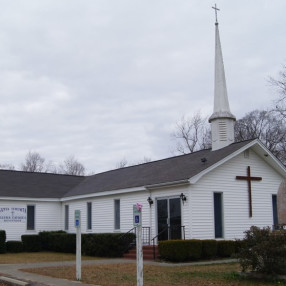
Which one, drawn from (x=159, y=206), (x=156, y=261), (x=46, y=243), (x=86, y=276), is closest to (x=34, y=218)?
(x=46, y=243)

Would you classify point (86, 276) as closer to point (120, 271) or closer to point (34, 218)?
point (120, 271)

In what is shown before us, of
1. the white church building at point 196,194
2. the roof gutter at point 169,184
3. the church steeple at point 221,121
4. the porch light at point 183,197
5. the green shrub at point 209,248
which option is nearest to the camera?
the green shrub at point 209,248

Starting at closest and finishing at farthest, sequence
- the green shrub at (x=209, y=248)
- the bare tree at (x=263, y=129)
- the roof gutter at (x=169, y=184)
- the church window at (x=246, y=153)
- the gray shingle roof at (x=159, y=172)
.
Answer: the green shrub at (x=209, y=248) → the roof gutter at (x=169, y=184) → the gray shingle roof at (x=159, y=172) → the church window at (x=246, y=153) → the bare tree at (x=263, y=129)

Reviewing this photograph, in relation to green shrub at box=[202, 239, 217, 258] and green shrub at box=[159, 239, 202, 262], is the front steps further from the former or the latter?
green shrub at box=[202, 239, 217, 258]

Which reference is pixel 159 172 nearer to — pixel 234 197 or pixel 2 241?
pixel 234 197

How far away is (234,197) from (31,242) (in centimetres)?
1288

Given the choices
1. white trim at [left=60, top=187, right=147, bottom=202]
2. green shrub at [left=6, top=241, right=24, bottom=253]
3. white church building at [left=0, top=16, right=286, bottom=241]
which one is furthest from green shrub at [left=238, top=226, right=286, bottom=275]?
green shrub at [left=6, top=241, right=24, bottom=253]

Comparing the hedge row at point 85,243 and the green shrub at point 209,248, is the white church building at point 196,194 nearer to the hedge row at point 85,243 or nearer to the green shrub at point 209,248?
the green shrub at point 209,248

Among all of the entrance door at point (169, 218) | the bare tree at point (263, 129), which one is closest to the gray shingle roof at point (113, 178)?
the entrance door at point (169, 218)

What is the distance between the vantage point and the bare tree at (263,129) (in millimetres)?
48031

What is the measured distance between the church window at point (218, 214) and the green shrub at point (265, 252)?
8354 mm

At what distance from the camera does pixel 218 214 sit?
21.1 metres

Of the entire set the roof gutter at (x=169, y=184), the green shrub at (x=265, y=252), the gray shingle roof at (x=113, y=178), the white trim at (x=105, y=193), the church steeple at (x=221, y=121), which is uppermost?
the church steeple at (x=221, y=121)

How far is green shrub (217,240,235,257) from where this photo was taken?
19609 millimetres
